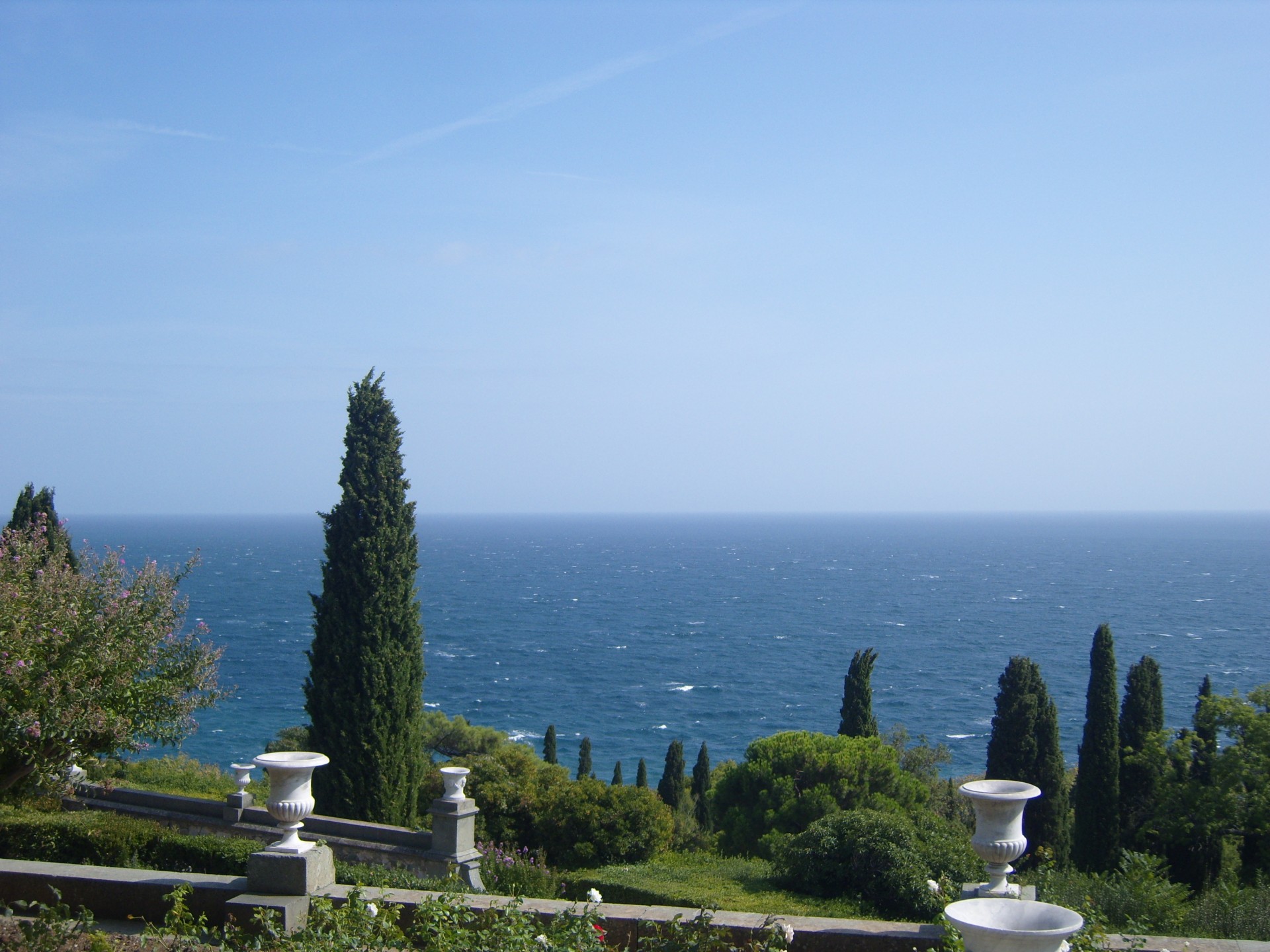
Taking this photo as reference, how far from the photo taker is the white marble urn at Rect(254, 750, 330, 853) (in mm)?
7832

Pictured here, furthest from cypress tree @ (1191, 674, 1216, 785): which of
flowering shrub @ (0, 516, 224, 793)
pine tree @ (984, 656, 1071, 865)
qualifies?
flowering shrub @ (0, 516, 224, 793)

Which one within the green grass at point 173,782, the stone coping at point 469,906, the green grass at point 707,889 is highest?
the stone coping at point 469,906

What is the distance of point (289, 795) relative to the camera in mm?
7914

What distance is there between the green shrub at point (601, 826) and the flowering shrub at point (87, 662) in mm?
7026

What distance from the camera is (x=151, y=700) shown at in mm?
10172

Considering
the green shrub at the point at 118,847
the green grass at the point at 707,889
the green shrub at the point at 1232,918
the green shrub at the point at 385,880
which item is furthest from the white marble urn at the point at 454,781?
the green shrub at the point at 1232,918

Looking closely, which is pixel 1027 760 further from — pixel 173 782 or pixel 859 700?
pixel 173 782

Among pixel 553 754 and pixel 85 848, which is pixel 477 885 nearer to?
pixel 85 848

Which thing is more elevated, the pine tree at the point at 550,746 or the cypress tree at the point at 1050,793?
the cypress tree at the point at 1050,793

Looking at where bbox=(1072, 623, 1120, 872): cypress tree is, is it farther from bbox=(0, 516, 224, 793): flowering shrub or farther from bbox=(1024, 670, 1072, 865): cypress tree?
bbox=(0, 516, 224, 793): flowering shrub

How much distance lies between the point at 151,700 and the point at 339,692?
18.9 ft

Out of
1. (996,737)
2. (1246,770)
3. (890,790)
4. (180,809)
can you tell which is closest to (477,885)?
(180,809)

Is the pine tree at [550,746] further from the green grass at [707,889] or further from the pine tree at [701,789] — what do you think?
the green grass at [707,889]

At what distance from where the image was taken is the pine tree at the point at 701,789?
2844cm
